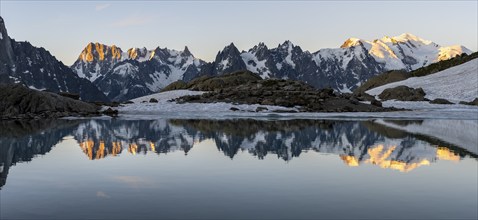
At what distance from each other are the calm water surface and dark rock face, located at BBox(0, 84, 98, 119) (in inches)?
1621

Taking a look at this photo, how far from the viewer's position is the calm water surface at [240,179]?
12898mm

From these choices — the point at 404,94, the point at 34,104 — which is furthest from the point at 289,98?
the point at 34,104

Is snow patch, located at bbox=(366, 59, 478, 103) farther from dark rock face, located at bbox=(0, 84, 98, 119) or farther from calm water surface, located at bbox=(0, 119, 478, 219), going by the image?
calm water surface, located at bbox=(0, 119, 478, 219)

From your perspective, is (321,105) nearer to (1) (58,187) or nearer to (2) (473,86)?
(2) (473,86)

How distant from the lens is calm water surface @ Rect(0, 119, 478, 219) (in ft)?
42.3

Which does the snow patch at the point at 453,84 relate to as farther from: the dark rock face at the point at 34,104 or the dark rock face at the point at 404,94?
the dark rock face at the point at 34,104

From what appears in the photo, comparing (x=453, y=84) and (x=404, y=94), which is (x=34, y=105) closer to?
(x=404, y=94)

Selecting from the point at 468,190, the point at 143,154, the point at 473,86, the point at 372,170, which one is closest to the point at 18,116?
the point at 143,154

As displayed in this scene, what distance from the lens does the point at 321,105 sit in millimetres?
90312

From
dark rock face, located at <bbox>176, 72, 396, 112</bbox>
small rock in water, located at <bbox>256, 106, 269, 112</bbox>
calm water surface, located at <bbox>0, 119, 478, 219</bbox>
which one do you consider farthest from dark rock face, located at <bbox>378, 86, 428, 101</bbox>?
calm water surface, located at <bbox>0, 119, 478, 219</bbox>

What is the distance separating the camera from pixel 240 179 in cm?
1805

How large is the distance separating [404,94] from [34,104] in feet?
273

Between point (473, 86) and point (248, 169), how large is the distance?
383 feet

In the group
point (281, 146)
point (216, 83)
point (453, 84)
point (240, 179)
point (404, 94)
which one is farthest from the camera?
point (216, 83)
